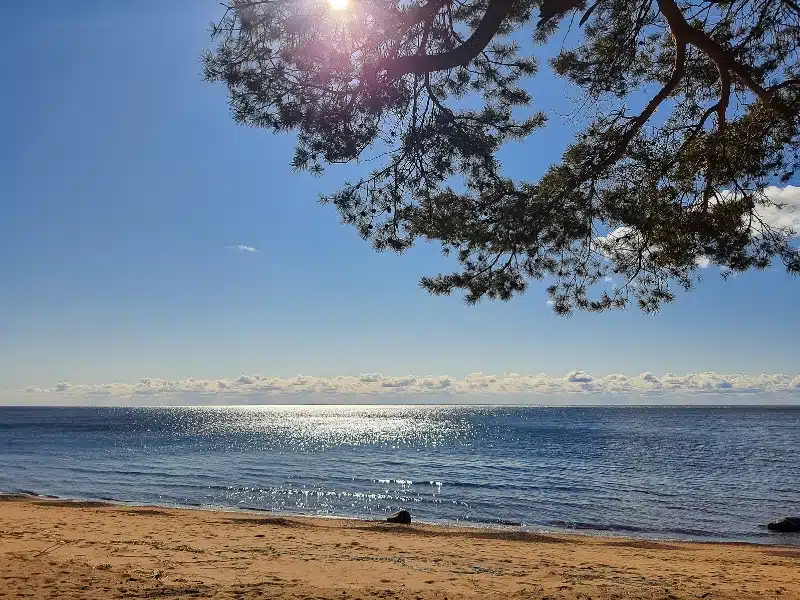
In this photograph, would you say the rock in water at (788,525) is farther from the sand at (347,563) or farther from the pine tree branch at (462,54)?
the pine tree branch at (462,54)

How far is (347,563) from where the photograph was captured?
11555mm

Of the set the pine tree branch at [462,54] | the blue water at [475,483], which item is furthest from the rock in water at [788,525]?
the pine tree branch at [462,54]

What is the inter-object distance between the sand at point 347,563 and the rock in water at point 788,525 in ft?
13.6

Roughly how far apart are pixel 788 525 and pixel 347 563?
61.3ft

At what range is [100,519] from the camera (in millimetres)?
Result: 17906

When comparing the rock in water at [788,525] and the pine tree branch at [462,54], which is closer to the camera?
the pine tree branch at [462,54]

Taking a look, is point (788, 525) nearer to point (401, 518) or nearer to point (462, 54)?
point (401, 518)

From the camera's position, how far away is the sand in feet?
29.8

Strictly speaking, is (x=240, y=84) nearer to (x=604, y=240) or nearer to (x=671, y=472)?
(x=604, y=240)

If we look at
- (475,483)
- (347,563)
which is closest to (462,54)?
(347,563)

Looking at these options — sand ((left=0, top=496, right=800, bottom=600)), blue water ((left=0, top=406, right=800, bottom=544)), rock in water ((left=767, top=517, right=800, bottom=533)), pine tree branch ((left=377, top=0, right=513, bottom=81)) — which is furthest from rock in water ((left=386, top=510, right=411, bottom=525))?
pine tree branch ((left=377, top=0, right=513, bottom=81))

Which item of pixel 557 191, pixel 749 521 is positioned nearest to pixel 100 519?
pixel 557 191

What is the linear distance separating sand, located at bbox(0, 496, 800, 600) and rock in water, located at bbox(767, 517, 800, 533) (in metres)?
4.14

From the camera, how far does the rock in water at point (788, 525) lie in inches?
861
